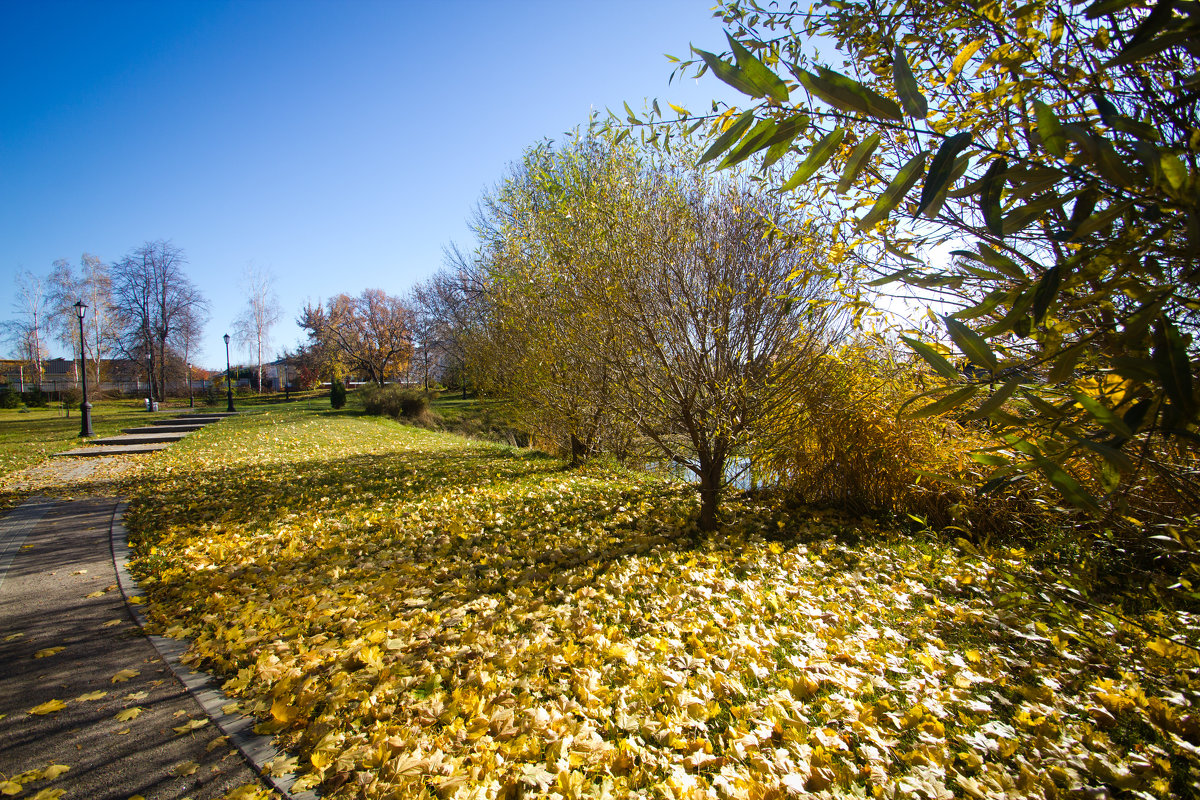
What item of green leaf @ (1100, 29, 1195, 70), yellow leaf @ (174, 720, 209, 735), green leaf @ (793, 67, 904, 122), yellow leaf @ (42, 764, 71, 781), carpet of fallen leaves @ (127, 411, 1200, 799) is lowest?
yellow leaf @ (42, 764, 71, 781)

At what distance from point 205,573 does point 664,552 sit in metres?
4.15

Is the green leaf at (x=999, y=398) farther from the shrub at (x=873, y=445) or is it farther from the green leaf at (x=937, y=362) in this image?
the shrub at (x=873, y=445)

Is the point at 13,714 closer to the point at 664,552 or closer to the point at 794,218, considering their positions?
the point at 664,552

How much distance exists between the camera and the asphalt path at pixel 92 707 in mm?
2320

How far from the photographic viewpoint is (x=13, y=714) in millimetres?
2785

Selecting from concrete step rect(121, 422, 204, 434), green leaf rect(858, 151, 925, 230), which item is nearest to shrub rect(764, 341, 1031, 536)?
green leaf rect(858, 151, 925, 230)

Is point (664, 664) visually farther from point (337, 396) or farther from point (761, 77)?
point (337, 396)

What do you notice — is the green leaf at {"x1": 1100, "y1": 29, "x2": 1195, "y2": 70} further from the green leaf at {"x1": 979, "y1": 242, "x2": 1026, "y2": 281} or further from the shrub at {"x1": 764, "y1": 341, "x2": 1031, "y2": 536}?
the shrub at {"x1": 764, "y1": 341, "x2": 1031, "y2": 536}

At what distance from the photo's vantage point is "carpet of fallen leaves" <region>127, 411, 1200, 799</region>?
2.23 m

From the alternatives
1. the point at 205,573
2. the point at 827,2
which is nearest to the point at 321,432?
the point at 205,573

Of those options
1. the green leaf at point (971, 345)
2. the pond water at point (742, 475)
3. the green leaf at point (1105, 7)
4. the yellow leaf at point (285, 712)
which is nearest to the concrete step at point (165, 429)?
the pond water at point (742, 475)

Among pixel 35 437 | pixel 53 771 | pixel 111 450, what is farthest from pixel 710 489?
pixel 35 437

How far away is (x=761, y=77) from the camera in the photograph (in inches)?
34.5

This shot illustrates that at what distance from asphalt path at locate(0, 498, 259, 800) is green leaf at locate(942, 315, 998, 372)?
3088mm
